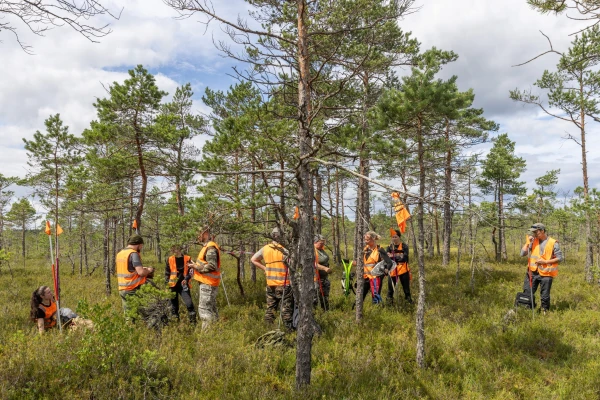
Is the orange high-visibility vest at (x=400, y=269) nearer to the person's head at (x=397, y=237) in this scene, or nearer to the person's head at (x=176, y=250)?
the person's head at (x=397, y=237)

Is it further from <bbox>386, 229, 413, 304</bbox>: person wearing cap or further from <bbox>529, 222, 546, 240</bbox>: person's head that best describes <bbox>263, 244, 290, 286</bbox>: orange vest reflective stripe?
<bbox>529, 222, 546, 240</bbox>: person's head

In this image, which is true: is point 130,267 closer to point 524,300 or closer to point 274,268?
point 274,268

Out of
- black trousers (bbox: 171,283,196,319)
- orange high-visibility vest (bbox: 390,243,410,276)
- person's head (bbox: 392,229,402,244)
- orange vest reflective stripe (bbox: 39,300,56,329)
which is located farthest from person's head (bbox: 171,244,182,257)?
A: orange high-visibility vest (bbox: 390,243,410,276)

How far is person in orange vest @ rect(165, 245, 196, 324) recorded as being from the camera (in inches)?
264

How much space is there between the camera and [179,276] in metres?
6.96

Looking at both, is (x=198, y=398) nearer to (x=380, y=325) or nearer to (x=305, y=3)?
(x=380, y=325)

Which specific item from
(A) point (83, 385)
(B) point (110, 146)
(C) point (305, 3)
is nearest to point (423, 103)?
(C) point (305, 3)

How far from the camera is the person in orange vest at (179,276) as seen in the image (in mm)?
6693

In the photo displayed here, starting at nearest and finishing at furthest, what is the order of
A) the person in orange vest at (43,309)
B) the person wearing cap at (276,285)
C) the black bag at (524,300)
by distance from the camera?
the person in orange vest at (43,309) < the person wearing cap at (276,285) < the black bag at (524,300)

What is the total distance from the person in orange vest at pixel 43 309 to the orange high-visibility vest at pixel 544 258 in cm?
1009

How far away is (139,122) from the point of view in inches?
414

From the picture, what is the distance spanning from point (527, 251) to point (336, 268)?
33.0 feet

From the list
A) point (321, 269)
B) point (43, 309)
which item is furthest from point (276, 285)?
point (43, 309)

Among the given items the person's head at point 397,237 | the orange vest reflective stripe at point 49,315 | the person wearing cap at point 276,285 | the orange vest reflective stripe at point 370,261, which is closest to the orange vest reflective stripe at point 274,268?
the person wearing cap at point 276,285
